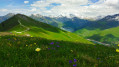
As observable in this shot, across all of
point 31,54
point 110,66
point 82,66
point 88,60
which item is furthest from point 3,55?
point 110,66

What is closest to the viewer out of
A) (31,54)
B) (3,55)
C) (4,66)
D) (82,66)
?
(4,66)

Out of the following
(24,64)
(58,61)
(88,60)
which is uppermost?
(24,64)

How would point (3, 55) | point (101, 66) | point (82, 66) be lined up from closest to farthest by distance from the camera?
point (82, 66)
point (101, 66)
point (3, 55)

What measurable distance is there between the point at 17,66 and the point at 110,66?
305 cm

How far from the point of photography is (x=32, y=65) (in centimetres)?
299

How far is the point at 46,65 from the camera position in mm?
2982

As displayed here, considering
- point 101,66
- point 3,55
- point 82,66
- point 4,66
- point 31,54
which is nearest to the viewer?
point 4,66

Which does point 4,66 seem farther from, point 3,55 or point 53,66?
point 53,66

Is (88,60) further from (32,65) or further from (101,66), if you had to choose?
(32,65)

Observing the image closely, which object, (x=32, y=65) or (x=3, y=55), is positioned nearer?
(x=32, y=65)

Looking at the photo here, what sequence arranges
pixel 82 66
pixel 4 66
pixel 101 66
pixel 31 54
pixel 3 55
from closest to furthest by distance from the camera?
pixel 4 66
pixel 82 66
pixel 101 66
pixel 3 55
pixel 31 54

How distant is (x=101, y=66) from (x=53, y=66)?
1620 millimetres

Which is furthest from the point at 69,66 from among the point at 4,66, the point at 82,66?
the point at 4,66

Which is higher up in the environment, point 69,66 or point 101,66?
point 69,66
